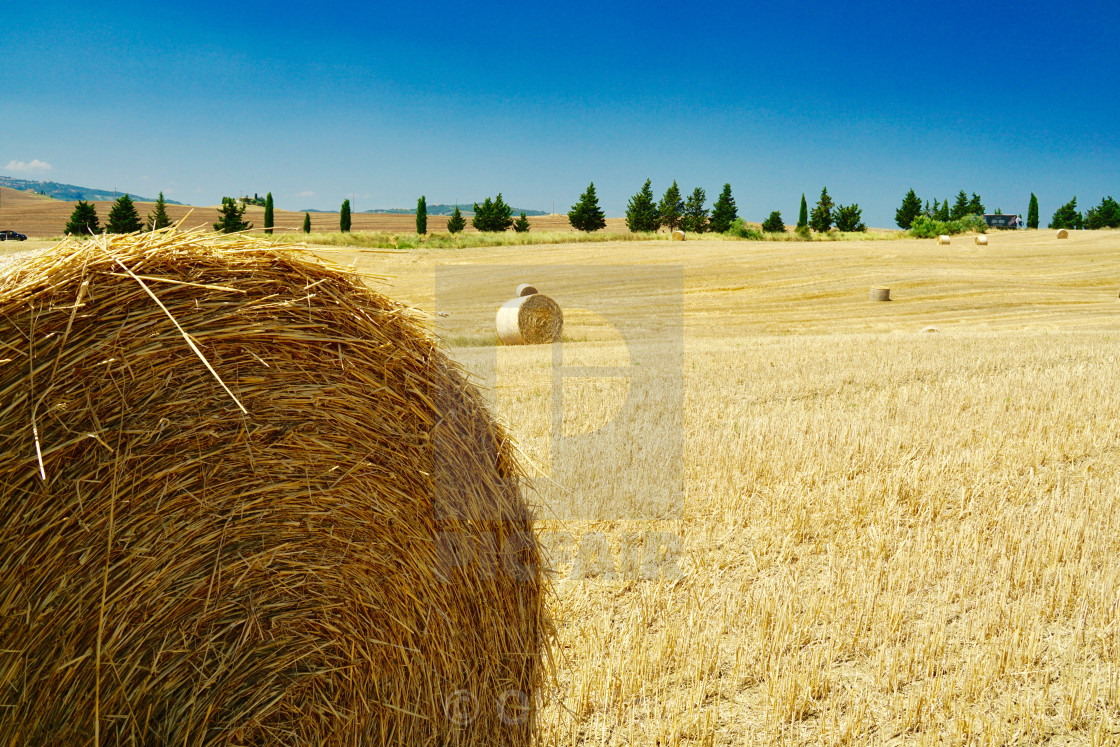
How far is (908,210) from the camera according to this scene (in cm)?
7650

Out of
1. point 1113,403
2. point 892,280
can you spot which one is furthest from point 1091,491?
point 892,280

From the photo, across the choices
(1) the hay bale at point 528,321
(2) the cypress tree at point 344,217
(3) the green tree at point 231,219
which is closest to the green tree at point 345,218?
(2) the cypress tree at point 344,217

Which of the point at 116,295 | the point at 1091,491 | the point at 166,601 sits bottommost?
the point at 1091,491

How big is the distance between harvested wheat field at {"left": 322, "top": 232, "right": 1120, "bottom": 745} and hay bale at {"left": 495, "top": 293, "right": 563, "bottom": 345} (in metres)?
4.14

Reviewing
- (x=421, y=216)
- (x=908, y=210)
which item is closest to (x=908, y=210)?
(x=908, y=210)

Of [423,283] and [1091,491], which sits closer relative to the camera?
[1091,491]

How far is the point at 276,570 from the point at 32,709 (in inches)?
30.1

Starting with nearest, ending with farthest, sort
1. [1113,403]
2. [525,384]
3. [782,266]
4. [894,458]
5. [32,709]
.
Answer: [32,709], [894,458], [1113,403], [525,384], [782,266]

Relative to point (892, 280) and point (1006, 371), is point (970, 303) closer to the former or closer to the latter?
point (892, 280)

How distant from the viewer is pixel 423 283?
98.7 feet

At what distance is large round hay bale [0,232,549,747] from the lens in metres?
2.21

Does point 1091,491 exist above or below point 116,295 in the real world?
below

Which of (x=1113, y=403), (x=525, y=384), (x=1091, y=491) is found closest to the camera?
(x=1091, y=491)

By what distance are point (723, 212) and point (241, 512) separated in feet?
243
